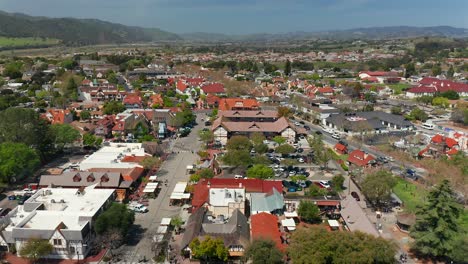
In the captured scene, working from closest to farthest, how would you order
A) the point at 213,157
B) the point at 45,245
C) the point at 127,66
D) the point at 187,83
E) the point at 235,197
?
the point at 45,245 < the point at 235,197 < the point at 213,157 < the point at 187,83 < the point at 127,66

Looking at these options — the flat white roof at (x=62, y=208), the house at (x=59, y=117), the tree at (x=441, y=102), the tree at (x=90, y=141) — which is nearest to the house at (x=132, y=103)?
the house at (x=59, y=117)

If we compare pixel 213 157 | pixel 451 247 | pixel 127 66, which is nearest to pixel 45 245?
pixel 213 157

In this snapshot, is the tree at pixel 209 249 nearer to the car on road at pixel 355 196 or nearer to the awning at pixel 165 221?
the awning at pixel 165 221

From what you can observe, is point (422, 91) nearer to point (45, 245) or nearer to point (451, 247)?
point (451, 247)

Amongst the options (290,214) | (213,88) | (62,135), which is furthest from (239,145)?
(213,88)

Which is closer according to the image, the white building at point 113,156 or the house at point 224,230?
the house at point 224,230

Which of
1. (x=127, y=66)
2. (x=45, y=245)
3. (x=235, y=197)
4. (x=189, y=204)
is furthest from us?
(x=127, y=66)
